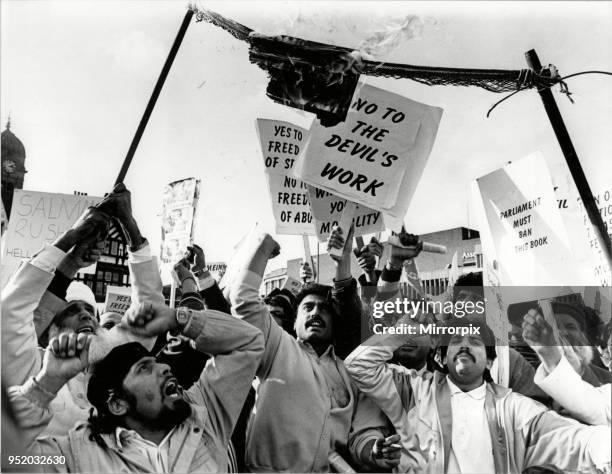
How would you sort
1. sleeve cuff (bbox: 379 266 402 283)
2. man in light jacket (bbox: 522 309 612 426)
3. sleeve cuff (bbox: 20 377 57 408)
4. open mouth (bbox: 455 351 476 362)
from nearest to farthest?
sleeve cuff (bbox: 20 377 57 408) < man in light jacket (bbox: 522 309 612 426) < open mouth (bbox: 455 351 476 362) < sleeve cuff (bbox: 379 266 402 283)

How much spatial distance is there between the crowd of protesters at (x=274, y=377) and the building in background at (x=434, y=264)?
15 centimetres

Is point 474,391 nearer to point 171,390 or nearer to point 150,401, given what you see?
point 171,390

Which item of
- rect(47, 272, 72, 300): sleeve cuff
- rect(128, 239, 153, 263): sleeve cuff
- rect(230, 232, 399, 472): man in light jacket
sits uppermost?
rect(128, 239, 153, 263): sleeve cuff

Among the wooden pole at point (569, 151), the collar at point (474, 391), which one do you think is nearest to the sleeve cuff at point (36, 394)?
the collar at point (474, 391)

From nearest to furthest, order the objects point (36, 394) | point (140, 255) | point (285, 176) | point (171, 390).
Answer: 1. point (36, 394)
2. point (171, 390)
3. point (140, 255)
4. point (285, 176)

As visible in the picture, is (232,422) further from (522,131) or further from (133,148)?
(522,131)

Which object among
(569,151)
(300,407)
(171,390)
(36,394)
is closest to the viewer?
(36,394)

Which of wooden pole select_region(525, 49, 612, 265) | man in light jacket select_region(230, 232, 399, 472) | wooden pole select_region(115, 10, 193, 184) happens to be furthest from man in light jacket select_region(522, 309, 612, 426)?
wooden pole select_region(115, 10, 193, 184)

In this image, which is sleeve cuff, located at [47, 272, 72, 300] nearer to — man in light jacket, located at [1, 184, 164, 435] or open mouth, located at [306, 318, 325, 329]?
man in light jacket, located at [1, 184, 164, 435]

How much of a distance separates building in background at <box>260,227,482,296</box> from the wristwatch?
879 millimetres

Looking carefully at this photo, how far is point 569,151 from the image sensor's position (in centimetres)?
517

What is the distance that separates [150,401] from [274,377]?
74 cm

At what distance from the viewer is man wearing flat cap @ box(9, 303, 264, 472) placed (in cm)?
402

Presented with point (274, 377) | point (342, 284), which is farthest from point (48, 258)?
point (342, 284)
